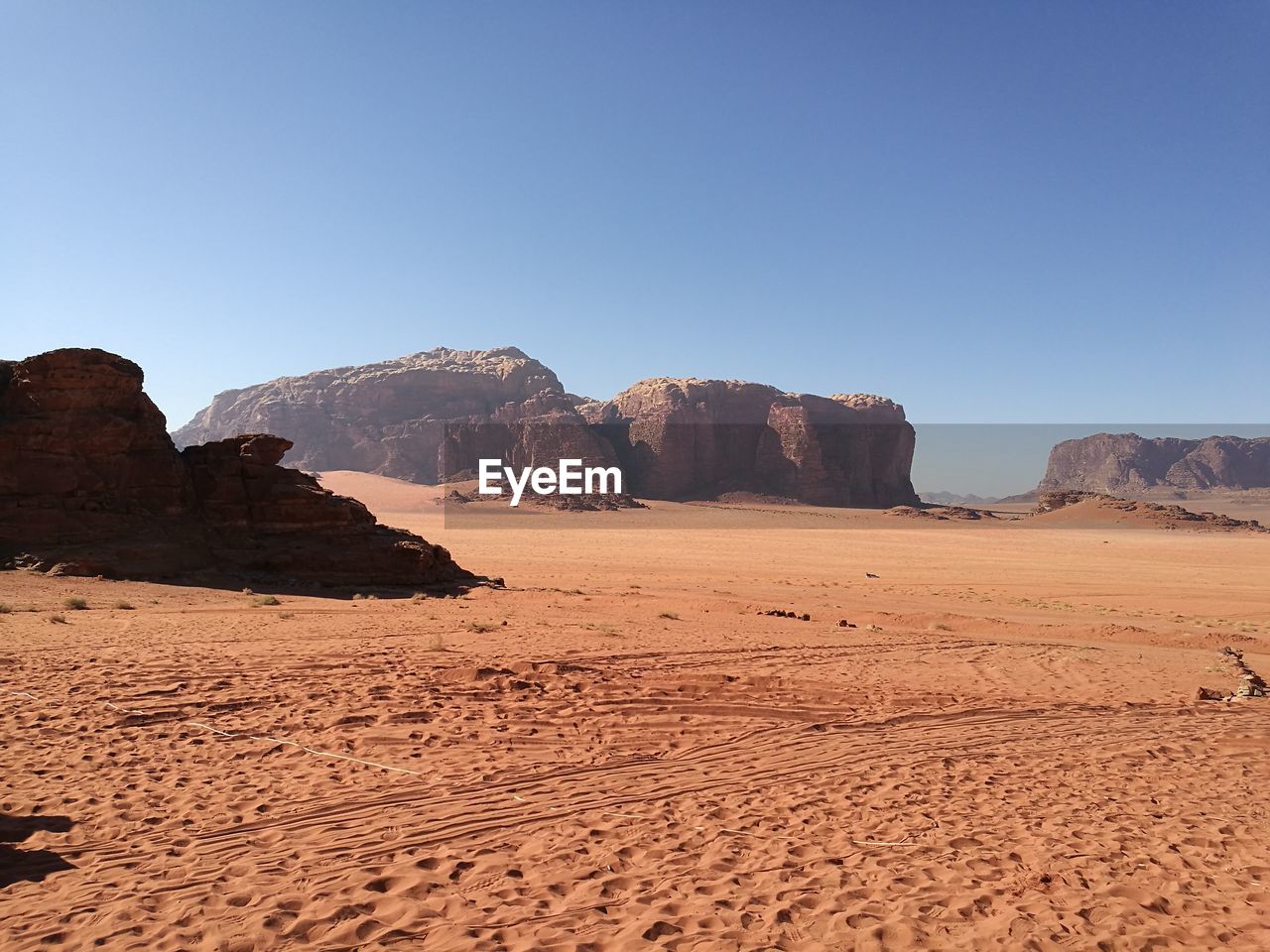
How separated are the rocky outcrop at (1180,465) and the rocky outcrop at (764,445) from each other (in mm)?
103300

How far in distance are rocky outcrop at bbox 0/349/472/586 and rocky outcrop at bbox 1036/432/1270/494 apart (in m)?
193

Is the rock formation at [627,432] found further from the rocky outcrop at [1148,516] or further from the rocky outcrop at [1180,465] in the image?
the rocky outcrop at [1180,465]

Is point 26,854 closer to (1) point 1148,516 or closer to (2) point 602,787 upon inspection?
(2) point 602,787

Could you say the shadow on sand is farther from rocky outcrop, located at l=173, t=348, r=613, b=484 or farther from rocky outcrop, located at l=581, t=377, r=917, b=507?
rocky outcrop, located at l=581, t=377, r=917, b=507

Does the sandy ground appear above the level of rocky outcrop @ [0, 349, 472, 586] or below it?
below

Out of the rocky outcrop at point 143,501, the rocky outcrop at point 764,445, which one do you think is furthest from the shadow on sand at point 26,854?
the rocky outcrop at point 764,445

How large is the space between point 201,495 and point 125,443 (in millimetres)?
2231

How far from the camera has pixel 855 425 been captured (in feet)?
338

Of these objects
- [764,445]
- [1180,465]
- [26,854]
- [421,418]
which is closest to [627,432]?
[764,445]

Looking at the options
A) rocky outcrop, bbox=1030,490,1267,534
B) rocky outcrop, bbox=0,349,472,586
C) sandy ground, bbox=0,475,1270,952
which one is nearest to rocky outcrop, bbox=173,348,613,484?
rocky outcrop, bbox=1030,490,1267,534

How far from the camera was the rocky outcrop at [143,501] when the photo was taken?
18047 mm

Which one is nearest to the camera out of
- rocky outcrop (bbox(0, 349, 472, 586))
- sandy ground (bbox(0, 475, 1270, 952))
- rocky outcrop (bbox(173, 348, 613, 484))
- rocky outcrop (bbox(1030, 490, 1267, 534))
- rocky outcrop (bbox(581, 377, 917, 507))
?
sandy ground (bbox(0, 475, 1270, 952))

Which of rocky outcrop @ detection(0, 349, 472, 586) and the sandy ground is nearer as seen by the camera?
the sandy ground

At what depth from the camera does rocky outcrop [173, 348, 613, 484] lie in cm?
9956
